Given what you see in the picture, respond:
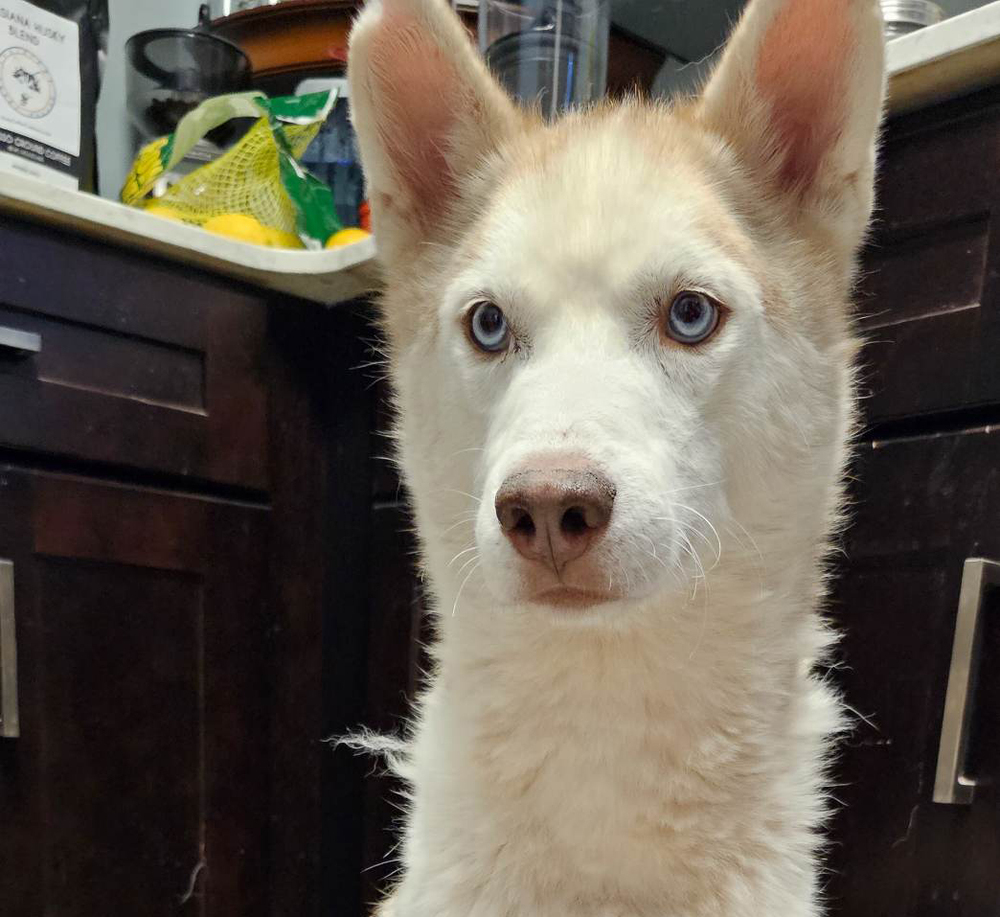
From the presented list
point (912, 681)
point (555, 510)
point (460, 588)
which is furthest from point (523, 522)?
point (912, 681)

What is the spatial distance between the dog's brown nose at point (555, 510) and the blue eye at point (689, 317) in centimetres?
26

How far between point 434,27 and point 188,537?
102cm

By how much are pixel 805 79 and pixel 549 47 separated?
95cm

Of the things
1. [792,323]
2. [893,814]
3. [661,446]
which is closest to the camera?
[661,446]

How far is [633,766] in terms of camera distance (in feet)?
3.03

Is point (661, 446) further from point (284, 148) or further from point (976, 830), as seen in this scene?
point (284, 148)

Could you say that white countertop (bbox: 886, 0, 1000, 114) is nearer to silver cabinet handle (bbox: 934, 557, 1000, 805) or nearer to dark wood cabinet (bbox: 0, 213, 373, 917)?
silver cabinet handle (bbox: 934, 557, 1000, 805)

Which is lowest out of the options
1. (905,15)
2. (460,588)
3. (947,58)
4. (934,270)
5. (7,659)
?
(7,659)

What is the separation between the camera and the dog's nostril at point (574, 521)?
73 centimetres

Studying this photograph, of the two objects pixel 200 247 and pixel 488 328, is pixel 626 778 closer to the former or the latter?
pixel 488 328

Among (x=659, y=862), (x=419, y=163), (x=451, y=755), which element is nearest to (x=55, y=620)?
(x=451, y=755)

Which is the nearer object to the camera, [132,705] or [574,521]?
[574,521]

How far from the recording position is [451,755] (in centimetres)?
102

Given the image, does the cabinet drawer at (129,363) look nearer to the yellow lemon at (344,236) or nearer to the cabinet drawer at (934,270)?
the yellow lemon at (344,236)
